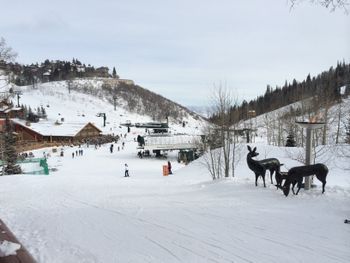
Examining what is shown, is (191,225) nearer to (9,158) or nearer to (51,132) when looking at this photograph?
(9,158)

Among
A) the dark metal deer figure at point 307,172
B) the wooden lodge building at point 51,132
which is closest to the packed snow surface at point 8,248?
the dark metal deer figure at point 307,172

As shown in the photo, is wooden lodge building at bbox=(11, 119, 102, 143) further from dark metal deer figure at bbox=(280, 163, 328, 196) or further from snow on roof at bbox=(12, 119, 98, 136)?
dark metal deer figure at bbox=(280, 163, 328, 196)

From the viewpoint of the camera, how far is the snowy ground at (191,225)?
6652 mm

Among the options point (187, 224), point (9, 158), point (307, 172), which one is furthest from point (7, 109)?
point (307, 172)

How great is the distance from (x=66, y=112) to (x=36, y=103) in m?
13.0

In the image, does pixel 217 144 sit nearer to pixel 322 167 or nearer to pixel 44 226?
pixel 322 167

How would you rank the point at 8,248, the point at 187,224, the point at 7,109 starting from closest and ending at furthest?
the point at 8,248
the point at 187,224
the point at 7,109

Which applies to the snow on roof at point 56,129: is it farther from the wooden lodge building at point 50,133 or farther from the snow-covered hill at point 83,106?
the snow-covered hill at point 83,106

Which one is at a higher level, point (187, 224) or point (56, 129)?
point (56, 129)

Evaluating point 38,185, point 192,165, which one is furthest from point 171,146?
point 38,185

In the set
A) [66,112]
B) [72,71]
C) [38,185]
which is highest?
[72,71]

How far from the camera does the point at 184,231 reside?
8.15 m

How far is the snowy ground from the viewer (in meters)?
6.65

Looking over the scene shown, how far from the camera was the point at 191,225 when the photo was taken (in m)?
8.63
